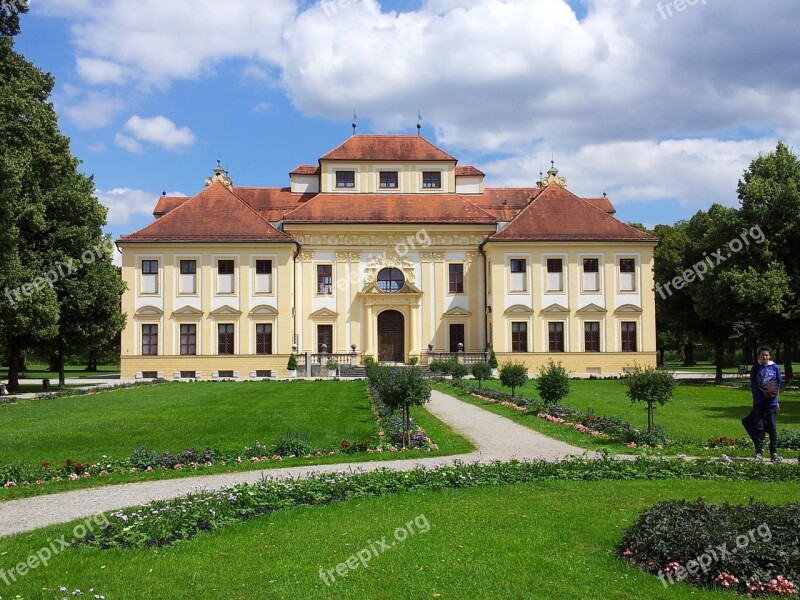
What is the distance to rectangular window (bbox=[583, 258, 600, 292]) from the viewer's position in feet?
147

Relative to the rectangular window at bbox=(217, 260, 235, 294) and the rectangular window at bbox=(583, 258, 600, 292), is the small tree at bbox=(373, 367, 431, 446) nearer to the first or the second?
the rectangular window at bbox=(217, 260, 235, 294)

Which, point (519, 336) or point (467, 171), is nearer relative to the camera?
point (519, 336)

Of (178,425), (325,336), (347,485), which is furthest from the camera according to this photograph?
(325,336)

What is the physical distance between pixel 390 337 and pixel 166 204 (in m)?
20.3

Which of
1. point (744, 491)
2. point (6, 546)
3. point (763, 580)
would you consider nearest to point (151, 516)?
point (6, 546)

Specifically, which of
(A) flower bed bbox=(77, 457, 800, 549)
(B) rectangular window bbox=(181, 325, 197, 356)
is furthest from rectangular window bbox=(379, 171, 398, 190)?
(A) flower bed bbox=(77, 457, 800, 549)

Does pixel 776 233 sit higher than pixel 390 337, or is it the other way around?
pixel 776 233

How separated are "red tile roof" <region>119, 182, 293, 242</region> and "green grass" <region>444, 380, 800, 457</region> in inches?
722

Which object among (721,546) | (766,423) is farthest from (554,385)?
(721,546)

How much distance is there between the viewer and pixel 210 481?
37.8 ft

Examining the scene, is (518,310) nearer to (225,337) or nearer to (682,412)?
(225,337)

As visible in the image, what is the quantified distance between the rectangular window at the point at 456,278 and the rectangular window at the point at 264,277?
37.7 feet

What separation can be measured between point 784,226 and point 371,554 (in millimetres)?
32564

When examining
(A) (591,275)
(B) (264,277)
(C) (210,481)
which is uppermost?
(B) (264,277)
